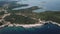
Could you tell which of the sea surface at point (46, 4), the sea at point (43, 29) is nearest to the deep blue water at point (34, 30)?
the sea at point (43, 29)

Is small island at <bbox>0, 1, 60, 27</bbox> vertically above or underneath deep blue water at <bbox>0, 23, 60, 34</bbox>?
above

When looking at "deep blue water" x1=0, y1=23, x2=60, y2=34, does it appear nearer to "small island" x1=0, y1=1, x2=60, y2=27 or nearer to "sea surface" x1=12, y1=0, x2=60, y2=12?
"small island" x1=0, y1=1, x2=60, y2=27

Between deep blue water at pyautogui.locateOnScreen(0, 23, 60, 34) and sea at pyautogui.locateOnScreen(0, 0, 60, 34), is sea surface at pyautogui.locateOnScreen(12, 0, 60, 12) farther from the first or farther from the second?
deep blue water at pyautogui.locateOnScreen(0, 23, 60, 34)

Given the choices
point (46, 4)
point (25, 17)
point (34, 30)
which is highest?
point (46, 4)

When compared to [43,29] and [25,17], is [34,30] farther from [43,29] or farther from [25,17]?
[25,17]

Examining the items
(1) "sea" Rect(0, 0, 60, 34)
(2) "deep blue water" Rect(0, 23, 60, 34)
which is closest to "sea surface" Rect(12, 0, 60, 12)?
(1) "sea" Rect(0, 0, 60, 34)

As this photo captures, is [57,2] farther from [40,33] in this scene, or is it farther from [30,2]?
[40,33]

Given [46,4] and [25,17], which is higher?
[46,4]

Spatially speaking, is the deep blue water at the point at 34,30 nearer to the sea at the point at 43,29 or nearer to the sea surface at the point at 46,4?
the sea at the point at 43,29

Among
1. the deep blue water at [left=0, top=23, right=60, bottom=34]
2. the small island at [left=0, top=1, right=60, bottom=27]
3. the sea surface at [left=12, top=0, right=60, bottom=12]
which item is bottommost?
the deep blue water at [left=0, top=23, right=60, bottom=34]

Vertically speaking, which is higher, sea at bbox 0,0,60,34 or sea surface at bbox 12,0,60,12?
sea surface at bbox 12,0,60,12

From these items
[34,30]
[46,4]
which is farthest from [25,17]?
[46,4]

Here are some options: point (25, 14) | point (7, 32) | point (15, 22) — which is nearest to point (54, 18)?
point (25, 14)

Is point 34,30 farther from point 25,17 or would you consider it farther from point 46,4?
point 46,4
